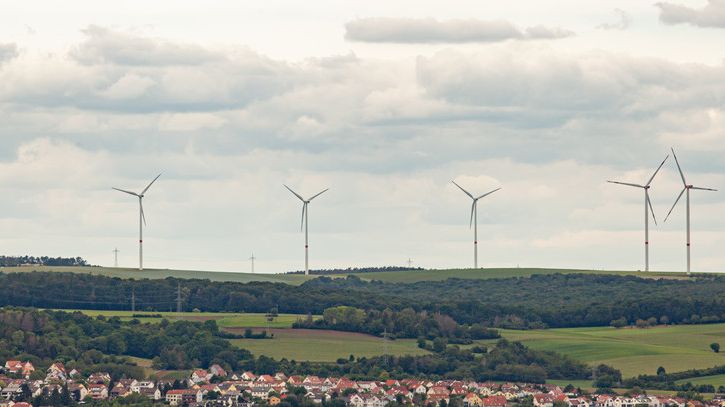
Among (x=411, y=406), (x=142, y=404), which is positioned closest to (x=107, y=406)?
(x=142, y=404)

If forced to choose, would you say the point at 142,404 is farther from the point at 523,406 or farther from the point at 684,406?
the point at 684,406

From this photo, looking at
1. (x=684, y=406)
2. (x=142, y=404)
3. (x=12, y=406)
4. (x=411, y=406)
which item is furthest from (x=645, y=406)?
(x=12, y=406)

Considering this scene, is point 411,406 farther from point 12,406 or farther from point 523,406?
point 12,406

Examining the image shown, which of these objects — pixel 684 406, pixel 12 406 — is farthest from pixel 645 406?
pixel 12 406

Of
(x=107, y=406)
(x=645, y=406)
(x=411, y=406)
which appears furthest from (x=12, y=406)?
(x=645, y=406)

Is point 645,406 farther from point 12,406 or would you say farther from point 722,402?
point 12,406

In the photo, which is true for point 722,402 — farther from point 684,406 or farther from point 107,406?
point 107,406
